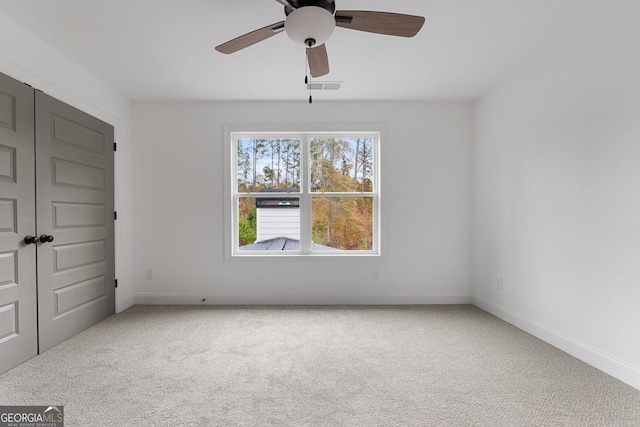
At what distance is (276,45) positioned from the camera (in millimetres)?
2457

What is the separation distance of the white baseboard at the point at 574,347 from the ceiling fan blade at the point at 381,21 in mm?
2488

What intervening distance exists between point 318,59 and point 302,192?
6.39ft

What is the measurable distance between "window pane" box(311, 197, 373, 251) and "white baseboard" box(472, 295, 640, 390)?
156cm

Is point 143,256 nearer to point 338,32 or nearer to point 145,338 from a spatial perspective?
point 145,338

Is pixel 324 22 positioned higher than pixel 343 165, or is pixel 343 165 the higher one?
pixel 324 22

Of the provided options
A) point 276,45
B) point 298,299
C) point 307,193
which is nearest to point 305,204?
point 307,193

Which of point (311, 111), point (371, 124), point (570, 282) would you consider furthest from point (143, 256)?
point (570, 282)

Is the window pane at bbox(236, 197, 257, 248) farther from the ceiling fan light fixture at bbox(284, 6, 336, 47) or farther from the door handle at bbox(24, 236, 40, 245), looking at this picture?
the ceiling fan light fixture at bbox(284, 6, 336, 47)

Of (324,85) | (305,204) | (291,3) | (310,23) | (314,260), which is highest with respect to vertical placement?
(324,85)

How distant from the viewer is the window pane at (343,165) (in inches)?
150

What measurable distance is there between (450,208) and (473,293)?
3.42 ft

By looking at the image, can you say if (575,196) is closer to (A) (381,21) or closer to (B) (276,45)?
(A) (381,21)

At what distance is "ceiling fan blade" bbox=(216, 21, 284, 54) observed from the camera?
5.64ft

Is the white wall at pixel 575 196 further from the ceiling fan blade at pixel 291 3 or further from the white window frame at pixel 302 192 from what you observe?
the ceiling fan blade at pixel 291 3
